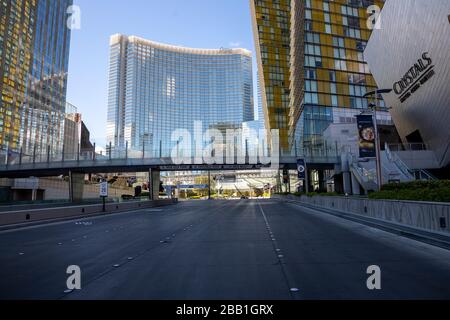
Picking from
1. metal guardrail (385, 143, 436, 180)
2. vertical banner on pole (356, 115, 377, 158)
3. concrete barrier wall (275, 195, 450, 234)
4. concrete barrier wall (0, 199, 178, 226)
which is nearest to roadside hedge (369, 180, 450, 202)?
concrete barrier wall (275, 195, 450, 234)

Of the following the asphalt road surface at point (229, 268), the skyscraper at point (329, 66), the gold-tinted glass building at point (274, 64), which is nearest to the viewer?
the asphalt road surface at point (229, 268)

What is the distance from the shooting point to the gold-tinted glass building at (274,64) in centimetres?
10194

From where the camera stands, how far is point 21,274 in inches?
260

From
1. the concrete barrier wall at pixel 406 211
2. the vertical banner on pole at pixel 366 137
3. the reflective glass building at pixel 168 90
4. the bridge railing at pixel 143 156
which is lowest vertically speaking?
the concrete barrier wall at pixel 406 211

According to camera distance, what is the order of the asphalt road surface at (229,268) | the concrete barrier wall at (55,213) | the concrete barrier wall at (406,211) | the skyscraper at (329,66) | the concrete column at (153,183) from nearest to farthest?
1. the asphalt road surface at (229,268)
2. the concrete barrier wall at (406,211)
3. the concrete barrier wall at (55,213)
4. the concrete column at (153,183)
5. the skyscraper at (329,66)

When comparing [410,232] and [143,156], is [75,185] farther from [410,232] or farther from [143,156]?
[410,232]

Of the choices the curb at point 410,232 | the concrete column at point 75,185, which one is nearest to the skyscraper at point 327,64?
the concrete column at point 75,185

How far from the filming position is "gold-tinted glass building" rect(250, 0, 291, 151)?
334 feet

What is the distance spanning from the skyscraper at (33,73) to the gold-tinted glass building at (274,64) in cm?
7835

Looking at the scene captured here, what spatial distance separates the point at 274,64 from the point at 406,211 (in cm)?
9702

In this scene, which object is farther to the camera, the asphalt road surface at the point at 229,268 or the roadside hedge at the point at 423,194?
the roadside hedge at the point at 423,194

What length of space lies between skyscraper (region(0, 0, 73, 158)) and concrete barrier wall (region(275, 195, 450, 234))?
112 meters

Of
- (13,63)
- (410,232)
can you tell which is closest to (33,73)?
(13,63)

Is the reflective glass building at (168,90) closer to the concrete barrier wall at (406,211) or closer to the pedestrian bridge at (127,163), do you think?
the pedestrian bridge at (127,163)
